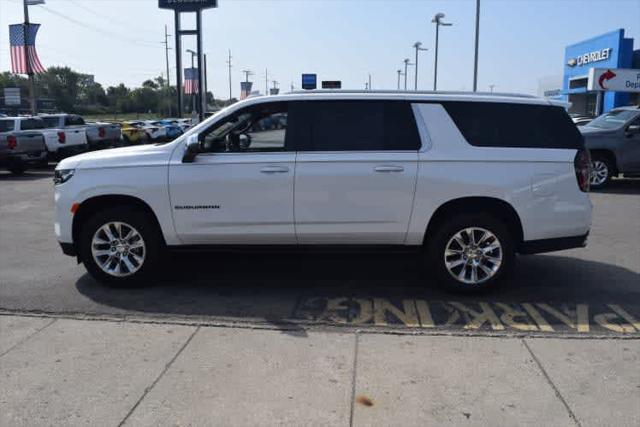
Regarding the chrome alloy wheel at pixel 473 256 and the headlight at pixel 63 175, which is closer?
the chrome alloy wheel at pixel 473 256

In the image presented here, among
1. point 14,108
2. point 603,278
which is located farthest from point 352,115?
point 14,108

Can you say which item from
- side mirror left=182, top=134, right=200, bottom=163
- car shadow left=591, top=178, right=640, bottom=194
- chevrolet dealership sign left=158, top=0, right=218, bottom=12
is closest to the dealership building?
car shadow left=591, top=178, right=640, bottom=194

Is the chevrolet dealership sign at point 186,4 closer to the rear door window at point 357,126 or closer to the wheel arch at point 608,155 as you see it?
the wheel arch at point 608,155

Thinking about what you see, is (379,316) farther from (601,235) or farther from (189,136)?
(601,235)

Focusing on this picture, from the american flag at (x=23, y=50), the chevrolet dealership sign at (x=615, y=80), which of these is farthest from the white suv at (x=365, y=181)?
the american flag at (x=23, y=50)

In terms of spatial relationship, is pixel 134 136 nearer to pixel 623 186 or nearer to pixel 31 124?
pixel 31 124

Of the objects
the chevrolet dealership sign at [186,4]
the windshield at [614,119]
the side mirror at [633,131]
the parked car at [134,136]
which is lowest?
the parked car at [134,136]

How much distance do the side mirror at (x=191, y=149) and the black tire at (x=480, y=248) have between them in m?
2.37

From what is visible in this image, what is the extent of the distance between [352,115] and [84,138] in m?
17.7

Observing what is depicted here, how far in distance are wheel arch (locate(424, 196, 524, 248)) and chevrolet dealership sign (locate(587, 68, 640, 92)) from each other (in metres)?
26.4

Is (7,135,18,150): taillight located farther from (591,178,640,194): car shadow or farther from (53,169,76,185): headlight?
(591,178,640,194): car shadow

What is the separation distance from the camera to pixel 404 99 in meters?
5.72

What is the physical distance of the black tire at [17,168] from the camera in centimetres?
1803

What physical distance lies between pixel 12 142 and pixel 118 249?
13704 millimetres
